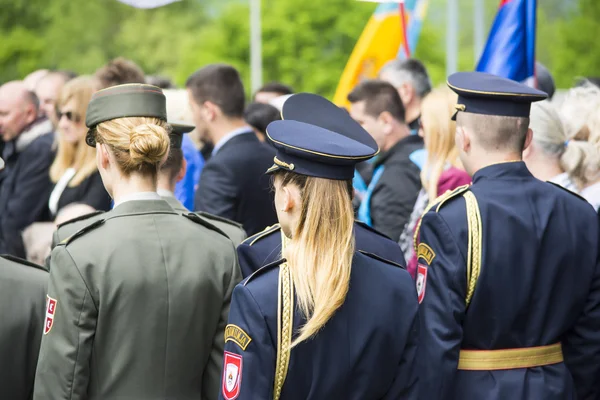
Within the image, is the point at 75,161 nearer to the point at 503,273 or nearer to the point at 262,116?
the point at 262,116

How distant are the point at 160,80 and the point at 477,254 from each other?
645 cm

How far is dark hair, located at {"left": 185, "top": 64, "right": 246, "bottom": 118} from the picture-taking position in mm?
6430

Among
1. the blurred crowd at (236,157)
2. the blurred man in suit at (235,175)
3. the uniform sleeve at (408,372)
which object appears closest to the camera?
the uniform sleeve at (408,372)

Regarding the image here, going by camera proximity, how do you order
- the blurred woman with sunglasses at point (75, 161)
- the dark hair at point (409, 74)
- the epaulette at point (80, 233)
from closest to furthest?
the epaulette at point (80, 233) → the blurred woman with sunglasses at point (75, 161) → the dark hair at point (409, 74)

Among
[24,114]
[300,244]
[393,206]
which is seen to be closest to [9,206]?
[24,114]

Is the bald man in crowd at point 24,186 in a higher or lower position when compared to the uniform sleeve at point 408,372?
lower

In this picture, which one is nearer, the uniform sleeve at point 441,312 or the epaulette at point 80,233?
the epaulette at point 80,233

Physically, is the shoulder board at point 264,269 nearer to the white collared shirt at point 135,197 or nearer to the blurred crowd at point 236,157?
the white collared shirt at point 135,197

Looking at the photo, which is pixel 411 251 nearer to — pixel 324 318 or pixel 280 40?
pixel 324 318

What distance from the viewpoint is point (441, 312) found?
3734 millimetres

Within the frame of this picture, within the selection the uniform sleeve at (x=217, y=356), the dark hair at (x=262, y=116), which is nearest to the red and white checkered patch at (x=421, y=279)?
the uniform sleeve at (x=217, y=356)

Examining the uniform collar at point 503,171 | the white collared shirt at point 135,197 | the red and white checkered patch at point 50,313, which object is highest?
the white collared shirt at point 135,197

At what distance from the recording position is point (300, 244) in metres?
2.97

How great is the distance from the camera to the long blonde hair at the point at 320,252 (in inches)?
115
